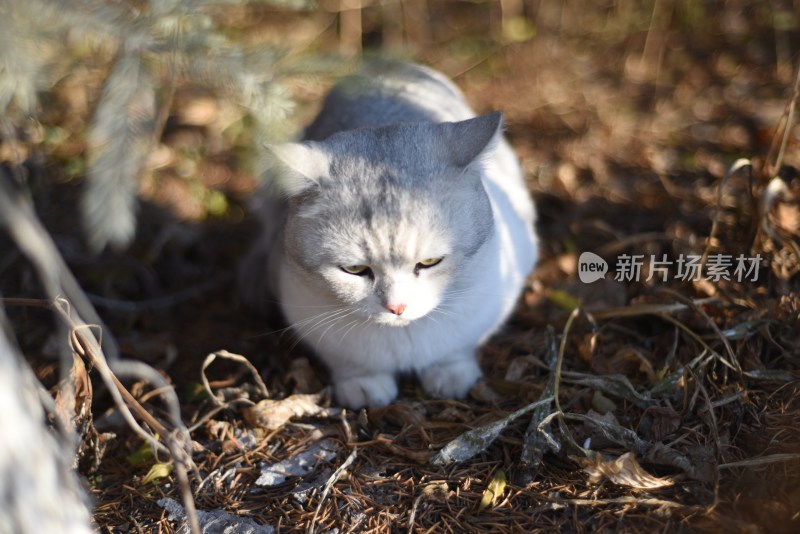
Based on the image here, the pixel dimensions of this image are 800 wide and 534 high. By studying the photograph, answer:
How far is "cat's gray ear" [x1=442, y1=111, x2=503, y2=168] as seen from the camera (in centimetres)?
222

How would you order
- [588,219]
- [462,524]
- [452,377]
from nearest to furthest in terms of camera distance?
1. [462,524]
2. [452,377]
3. [588,219]

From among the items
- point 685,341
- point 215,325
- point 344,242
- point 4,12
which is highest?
point 4,12

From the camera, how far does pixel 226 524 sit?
7.16 feet

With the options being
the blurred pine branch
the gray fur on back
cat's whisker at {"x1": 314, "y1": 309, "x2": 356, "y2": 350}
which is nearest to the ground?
the gray fur on back

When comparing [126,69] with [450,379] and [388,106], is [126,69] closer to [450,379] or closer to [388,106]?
[388,106]

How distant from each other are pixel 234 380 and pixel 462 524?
1127 mm

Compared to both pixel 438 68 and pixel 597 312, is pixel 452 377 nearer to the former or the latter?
pixel 597 312

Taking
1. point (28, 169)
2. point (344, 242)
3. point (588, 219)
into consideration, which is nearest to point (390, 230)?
point (344, 242)

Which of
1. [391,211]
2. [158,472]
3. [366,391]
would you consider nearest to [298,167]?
[391,211]

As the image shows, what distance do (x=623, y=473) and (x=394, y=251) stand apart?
3.18ft

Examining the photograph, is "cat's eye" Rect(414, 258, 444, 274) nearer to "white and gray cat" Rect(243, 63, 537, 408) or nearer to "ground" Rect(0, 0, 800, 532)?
"white and gray cat" Rect(243, 63, 537, 408)

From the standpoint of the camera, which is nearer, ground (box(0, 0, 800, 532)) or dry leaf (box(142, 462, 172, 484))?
ground (box(0, 0, 800, 532))

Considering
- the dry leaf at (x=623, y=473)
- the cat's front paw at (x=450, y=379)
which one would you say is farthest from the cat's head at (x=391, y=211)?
the dry leaf at (x=623, y=473)

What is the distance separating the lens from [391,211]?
2.16m
